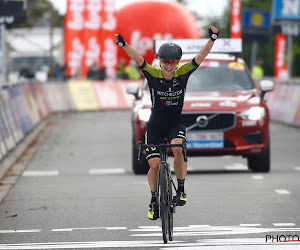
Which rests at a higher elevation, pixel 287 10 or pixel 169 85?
pixel 169 85

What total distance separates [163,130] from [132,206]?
2125 mm

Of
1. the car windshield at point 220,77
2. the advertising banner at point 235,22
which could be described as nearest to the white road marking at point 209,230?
the car windshield at point 220,77

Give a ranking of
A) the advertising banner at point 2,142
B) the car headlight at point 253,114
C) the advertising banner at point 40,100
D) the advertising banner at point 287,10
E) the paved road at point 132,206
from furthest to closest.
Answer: the advertising banner at point 287,10 → the advertising banner at point 40,100 → the advertising banner at point 2,142 → the car headlight at point 253,114 → the paved road at point 132,206

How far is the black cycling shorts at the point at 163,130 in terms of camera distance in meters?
9.73

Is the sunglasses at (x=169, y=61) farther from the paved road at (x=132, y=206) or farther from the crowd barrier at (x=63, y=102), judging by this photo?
the crowd barrier at (x=63, y=102)

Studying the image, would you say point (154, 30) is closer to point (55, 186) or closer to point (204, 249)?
point (55, 186)

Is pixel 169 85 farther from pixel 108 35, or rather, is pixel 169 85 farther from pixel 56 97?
pixel 108 35

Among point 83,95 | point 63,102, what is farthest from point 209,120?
point 83,95

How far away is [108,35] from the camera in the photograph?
47.7m

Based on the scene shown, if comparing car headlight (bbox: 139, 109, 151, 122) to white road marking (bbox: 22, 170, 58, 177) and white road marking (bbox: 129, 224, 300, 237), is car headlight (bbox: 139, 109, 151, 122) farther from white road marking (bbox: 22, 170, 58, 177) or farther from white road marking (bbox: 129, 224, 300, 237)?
white road marking (bbox: 129, 224, 300, 237)

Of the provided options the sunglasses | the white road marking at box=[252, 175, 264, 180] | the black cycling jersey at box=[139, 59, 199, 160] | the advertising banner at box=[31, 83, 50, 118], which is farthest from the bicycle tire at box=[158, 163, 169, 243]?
the advertising banner at box=[31, 83, 50, 118]

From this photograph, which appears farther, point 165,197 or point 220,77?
point 220,77

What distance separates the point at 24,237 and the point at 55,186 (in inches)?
187

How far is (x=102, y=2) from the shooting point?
4769cm
